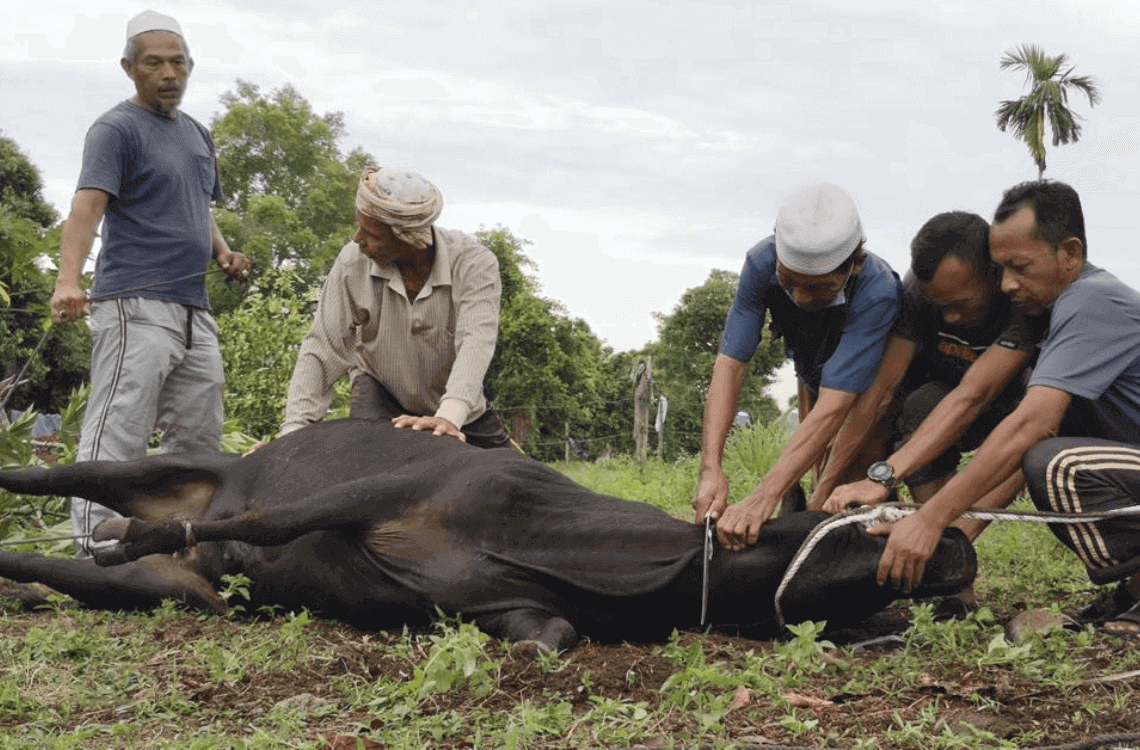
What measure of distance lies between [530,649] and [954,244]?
6.88 feet

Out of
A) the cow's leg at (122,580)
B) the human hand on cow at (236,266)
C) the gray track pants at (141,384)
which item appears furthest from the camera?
the human hand on cow at (236,266)

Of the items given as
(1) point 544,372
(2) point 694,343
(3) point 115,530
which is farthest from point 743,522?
(2) point 694,343

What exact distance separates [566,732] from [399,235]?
2.33 meters

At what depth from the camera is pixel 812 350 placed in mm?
4746

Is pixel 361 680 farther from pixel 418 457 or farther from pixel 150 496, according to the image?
pixel 150 496

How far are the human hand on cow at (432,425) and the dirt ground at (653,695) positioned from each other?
3.04ft

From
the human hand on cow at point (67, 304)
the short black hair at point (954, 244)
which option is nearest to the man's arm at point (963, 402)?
the short black hair at point (954, 244)

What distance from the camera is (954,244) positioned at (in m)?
4.30

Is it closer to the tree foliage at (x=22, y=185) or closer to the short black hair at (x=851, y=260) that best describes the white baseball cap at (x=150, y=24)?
the short black hair at (x=851, y=260)

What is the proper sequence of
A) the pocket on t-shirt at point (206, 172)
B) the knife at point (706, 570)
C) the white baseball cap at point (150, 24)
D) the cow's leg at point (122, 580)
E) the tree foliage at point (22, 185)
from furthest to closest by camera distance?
the tree foliage at point (22, 185) → the pocket on t-shirt at point (206, 172) → the white baseball cap at point (150, 24) → the cow's leg at point (122, 580) → the knife at point (706, 570)

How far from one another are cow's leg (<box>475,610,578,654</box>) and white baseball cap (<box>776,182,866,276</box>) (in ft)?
4.62

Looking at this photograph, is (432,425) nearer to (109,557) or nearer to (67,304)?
(109,557)

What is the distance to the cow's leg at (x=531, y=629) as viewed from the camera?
3.58 meters

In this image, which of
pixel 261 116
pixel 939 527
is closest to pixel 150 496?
pixel 939 527
